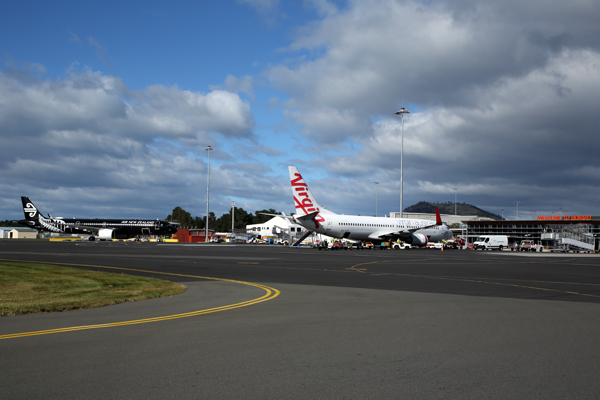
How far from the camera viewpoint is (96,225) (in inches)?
3898

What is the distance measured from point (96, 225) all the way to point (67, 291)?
90.9 metres

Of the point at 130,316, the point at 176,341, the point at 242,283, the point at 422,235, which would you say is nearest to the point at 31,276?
the point at 242,283

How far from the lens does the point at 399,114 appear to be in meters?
65.8

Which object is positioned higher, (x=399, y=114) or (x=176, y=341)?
(x=399, y=114)

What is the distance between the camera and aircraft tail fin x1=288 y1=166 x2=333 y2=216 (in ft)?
201

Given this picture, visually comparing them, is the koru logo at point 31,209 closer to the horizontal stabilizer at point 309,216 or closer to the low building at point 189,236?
the low building at point 189,236

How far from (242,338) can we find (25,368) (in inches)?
131

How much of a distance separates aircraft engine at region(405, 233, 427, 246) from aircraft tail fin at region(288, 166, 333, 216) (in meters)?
18.6

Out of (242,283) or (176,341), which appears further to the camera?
(242,283)

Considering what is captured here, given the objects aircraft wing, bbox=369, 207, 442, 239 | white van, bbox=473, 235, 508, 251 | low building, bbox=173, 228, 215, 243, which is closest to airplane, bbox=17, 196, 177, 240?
low building, bbox=173, 228, 215, 243

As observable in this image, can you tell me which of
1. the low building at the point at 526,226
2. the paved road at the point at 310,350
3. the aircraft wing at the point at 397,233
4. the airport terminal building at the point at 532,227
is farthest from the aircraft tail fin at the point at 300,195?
the low building at the point at 526,226

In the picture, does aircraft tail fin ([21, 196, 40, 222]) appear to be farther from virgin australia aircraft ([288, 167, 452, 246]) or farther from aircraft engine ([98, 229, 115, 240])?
virgin australia aircraft ([288, 167, 452, 246])

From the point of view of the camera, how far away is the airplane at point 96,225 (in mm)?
97688

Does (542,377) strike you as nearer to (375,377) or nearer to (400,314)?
(375,377)
